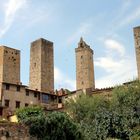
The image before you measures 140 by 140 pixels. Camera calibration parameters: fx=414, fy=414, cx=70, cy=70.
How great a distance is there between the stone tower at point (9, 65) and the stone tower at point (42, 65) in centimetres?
281

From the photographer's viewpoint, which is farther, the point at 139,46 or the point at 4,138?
the point at 139,46

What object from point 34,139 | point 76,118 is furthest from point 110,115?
point 34,139

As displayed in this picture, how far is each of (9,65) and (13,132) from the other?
39.9 meters

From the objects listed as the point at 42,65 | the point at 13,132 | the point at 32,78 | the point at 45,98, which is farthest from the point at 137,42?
the point at 13,132

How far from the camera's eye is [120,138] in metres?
29.6

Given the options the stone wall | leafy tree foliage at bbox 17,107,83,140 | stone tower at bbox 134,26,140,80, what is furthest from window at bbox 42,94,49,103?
the stone wall

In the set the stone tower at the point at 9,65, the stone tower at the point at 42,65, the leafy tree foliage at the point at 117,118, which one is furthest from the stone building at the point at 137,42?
the leafy tree foliage at the point at 117,118

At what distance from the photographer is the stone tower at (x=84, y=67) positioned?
66.8 metres

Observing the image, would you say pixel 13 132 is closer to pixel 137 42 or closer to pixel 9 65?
pixel 9 65

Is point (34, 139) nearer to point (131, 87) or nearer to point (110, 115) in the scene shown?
point (110, 115)

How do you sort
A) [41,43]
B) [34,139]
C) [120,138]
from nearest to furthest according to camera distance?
[34,139]
[120,138]
[41,43]

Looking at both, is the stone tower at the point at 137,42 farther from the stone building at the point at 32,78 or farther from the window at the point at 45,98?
the window at the point at 45,98

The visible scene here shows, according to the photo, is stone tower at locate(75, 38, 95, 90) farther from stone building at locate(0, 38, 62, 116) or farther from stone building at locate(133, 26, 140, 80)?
stone building at locate(133, 26, 140, 80)

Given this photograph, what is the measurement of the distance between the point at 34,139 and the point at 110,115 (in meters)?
9.97
